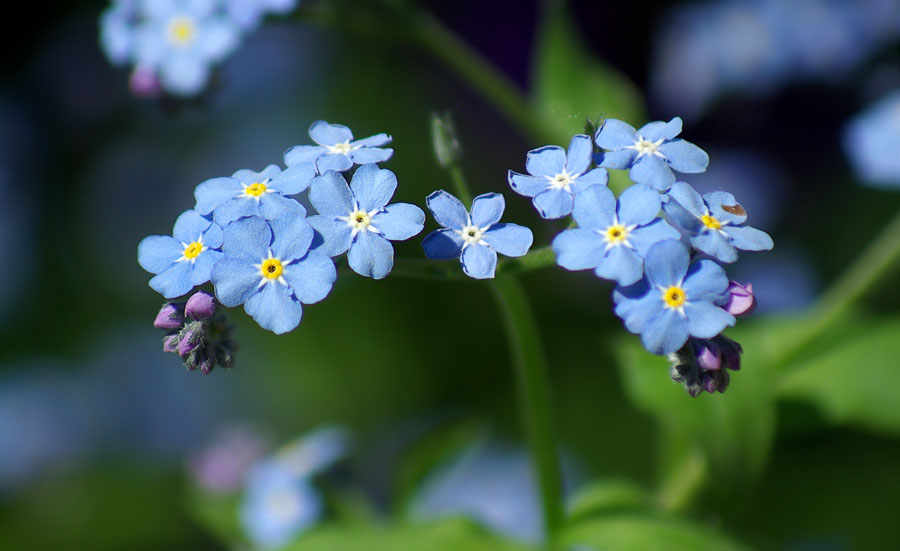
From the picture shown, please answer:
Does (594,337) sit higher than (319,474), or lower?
lower

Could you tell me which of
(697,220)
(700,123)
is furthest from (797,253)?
(697,220)

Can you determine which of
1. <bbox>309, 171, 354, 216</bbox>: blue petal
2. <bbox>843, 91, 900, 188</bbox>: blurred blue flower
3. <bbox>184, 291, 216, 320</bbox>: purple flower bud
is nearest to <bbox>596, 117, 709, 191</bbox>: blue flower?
<bbox>309, 171, 354, 216</bbox>: blue petal

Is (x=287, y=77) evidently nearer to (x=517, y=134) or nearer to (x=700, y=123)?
(x=517, y=134)

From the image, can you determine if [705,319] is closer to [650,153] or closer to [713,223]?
[713,223]

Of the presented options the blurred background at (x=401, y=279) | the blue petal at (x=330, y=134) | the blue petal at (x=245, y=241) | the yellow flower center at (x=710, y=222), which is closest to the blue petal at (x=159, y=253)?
the blue petal at (x=245, y=241)

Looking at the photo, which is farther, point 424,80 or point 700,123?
point 424,80

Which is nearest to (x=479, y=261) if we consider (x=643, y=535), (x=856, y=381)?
(x=643, y=535)
